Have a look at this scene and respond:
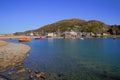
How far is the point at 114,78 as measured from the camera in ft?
75.4

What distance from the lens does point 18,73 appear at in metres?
25.6

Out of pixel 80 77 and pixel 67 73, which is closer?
pixel 80 77

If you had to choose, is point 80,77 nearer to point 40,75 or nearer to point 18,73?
point 40,75

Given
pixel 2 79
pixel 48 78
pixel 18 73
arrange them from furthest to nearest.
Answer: pixel 18 73 < pixel 48 78 < pixel 2 79

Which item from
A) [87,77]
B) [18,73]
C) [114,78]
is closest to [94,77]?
[87,77]

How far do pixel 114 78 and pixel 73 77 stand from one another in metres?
5.08

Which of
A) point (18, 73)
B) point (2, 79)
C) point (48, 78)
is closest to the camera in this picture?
point (2, 79)

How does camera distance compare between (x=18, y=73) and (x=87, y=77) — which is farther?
(x=18, y=73)

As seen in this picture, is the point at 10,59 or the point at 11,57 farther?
the point at 11,57

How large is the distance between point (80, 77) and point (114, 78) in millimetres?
4199

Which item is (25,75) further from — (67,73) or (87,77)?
(87,77)

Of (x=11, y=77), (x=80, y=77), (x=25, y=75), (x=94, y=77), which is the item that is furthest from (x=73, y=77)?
(x=11, y=77)

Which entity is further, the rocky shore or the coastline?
the coastline

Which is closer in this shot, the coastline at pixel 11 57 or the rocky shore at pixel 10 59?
the rocky shore at pixel 10 59
